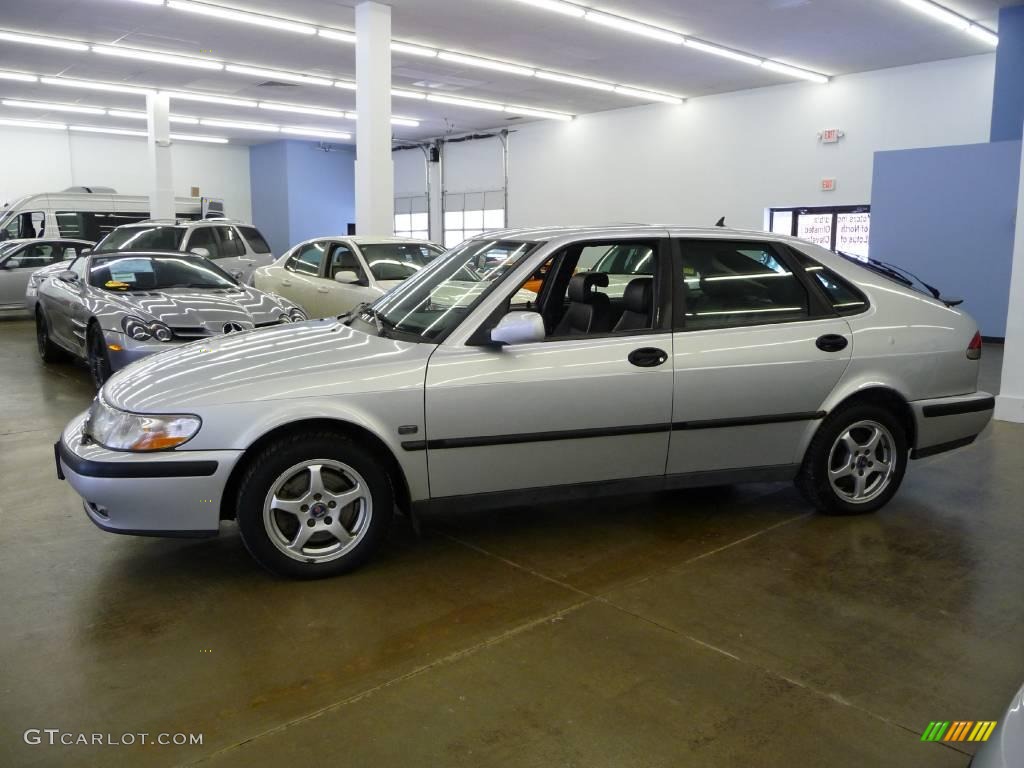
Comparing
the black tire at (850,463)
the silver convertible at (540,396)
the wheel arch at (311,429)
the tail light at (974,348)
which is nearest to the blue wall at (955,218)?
the tail light at (974,348)

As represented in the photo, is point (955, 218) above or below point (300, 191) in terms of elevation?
below

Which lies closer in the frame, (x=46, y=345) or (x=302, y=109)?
(x=46, y=345)

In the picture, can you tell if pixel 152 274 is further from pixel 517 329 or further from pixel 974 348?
pixel 974 348

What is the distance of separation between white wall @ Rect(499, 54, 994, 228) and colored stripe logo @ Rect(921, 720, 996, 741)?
13.8 metres

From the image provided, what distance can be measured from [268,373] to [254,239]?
34.1 ft

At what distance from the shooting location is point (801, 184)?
1605 centimetres

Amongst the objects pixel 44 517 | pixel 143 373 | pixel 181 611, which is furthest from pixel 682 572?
pixel 44 517

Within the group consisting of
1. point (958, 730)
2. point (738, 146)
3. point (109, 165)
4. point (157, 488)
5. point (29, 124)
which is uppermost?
point (29, 124)

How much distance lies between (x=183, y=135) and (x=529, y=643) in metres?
24.9

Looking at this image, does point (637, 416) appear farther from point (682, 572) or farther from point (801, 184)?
point (801, 184)

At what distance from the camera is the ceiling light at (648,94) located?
16845mm

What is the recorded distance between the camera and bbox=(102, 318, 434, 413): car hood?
10.5ft

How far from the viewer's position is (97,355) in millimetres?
6891

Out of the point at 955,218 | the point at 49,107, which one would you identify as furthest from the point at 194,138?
the point at 955,218
